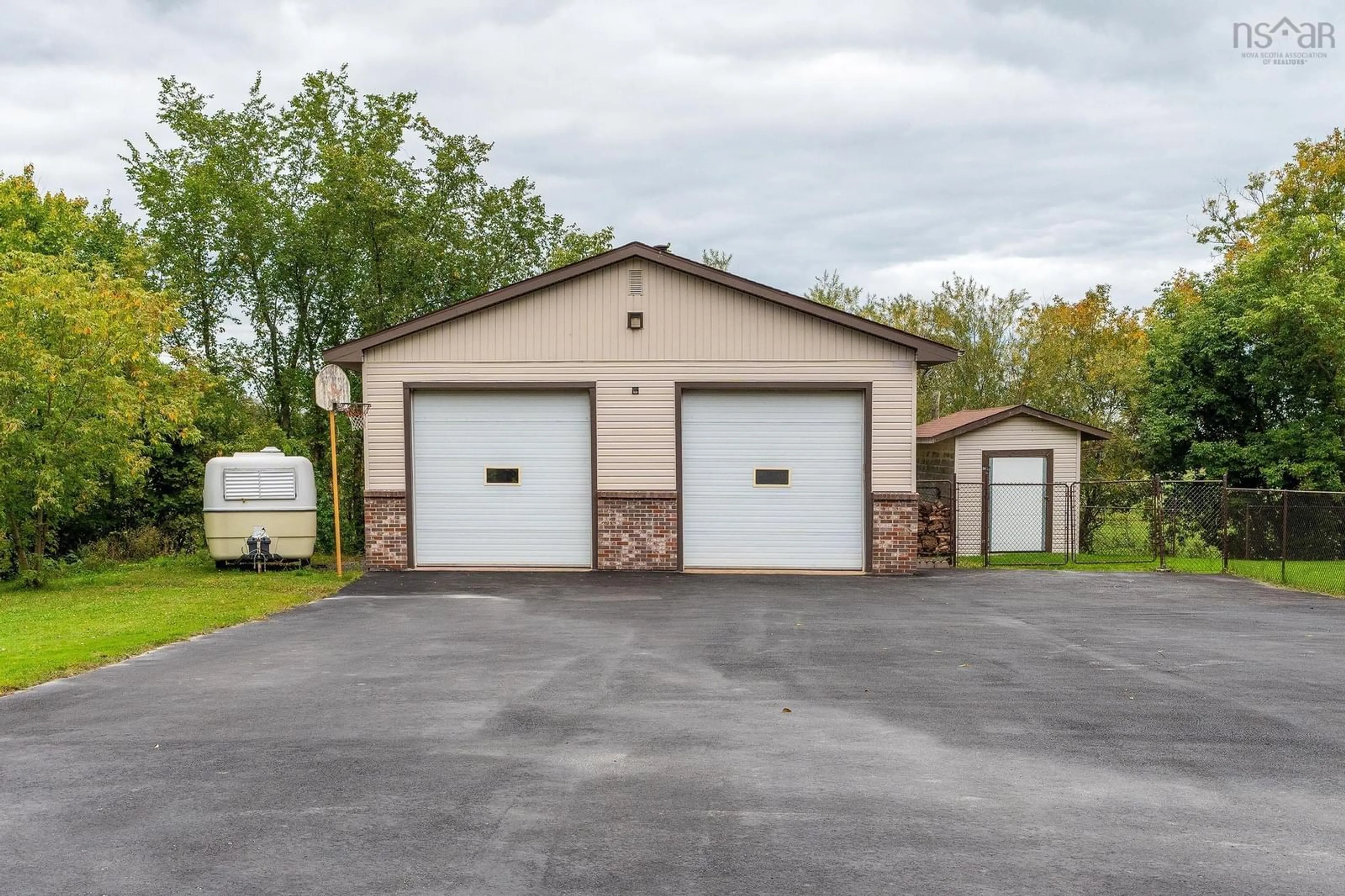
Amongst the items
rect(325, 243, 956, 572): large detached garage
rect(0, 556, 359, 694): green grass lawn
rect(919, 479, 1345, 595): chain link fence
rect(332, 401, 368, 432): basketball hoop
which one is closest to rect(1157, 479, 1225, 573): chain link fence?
rect(919, 479, 1345, 595): chain link fence

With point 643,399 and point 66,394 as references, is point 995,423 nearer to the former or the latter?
point 643,399

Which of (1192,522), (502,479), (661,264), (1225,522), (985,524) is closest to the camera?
(661,264)

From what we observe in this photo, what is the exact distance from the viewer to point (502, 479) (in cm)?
1742

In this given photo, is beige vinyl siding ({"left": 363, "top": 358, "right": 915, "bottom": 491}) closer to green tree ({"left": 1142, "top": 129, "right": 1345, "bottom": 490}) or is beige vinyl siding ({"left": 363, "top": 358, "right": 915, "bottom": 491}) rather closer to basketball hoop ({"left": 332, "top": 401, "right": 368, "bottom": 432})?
basketball hoop ({"left": 332, "top": 401, "right": 368, "bottom": 432})

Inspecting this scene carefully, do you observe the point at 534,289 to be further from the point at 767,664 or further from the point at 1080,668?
the point at 1080,668

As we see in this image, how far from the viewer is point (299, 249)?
2427cm

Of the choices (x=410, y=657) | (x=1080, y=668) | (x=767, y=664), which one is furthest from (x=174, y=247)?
(x=1080, y=668)

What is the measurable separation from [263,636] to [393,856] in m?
6.80

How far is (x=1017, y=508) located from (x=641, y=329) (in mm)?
9070

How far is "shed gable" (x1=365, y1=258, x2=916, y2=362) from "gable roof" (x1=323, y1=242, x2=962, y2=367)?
99 millimetres

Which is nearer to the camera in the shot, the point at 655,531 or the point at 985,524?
the point at 655,531

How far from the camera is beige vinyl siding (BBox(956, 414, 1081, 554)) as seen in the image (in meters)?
21.0

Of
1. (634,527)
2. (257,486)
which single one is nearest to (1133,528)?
(634,527)

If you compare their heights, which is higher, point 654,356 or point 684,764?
point 654,356
